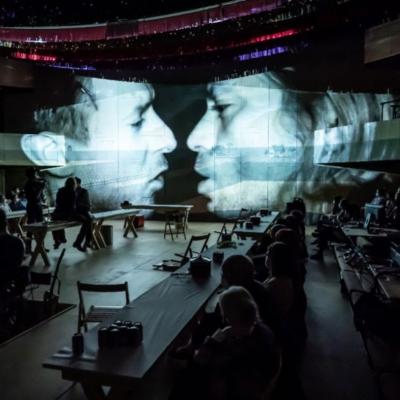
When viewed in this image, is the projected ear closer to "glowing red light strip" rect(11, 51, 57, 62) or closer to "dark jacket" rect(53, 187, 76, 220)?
"glowing red light strip" rect(11, 51, 57, 62)

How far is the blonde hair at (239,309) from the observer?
7.09 feet

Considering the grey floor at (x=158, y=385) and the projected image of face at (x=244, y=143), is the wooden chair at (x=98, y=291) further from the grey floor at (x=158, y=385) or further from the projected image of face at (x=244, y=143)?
the projected image of face at (x=244, y=143)

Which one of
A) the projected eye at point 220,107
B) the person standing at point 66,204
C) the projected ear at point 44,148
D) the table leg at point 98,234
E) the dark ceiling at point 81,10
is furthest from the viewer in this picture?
the projected ear at point 44,148

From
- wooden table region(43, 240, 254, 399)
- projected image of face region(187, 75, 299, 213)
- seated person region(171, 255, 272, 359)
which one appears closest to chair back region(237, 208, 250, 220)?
projected image of face region(187, 75, 299, 213)

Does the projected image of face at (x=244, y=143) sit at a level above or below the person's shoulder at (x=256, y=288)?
above

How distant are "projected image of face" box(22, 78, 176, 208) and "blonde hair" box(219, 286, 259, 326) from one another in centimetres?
1395

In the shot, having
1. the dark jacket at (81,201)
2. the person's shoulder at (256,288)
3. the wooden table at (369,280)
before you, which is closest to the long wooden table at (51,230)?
the dark jacket at (81,201)

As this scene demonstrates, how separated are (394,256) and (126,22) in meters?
12.8

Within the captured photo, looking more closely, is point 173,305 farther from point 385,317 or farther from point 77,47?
point 77,47

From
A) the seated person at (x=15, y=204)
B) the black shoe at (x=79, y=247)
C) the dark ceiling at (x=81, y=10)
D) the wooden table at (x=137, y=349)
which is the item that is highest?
the dark ceiling at (x=81, y=10)

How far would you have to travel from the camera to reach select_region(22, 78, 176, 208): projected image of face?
52.6ft

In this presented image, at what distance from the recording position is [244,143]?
595 inches

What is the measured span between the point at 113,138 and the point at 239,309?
580 inches

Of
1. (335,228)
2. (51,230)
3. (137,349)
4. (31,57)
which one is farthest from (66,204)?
(31,57)
